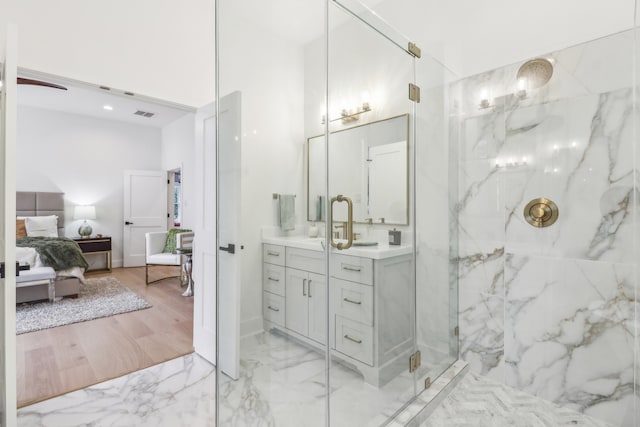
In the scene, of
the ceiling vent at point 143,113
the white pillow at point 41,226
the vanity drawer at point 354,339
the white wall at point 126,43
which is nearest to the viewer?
the vanity drawer at point 354,339

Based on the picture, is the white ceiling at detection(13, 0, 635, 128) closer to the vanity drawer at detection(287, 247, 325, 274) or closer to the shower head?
the shower head

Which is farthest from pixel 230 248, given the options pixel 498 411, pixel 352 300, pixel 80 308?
pixel 80 308

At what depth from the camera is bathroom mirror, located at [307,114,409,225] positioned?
5.13 ft

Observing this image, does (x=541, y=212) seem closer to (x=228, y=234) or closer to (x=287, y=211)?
(x=287, y=211)

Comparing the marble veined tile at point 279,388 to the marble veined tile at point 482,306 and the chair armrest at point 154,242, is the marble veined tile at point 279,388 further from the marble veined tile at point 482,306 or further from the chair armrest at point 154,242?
the chair armrest at point 154,242

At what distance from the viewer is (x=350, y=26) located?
166 centimetres

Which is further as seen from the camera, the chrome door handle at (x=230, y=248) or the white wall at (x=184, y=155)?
the white wall at (x=184, y=155)

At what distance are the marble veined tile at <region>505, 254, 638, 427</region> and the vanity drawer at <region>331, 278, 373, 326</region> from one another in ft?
3.61

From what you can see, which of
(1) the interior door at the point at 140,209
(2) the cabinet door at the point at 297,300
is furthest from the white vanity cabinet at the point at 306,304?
(1) the interior door at the point at 140,209

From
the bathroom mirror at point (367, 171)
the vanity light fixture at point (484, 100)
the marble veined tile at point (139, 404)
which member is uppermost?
the vanity light fixture at point (484, 100)

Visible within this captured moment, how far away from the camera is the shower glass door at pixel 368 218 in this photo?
161 cm

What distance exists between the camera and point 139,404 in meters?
2.05

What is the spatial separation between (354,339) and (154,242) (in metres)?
4.67

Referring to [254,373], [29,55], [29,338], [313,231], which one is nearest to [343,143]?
[313,231]
